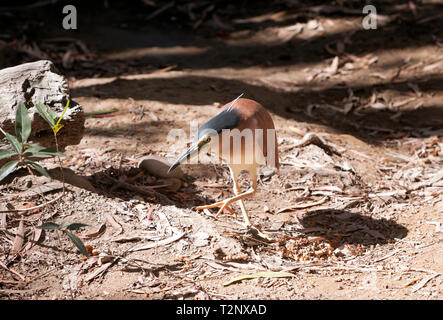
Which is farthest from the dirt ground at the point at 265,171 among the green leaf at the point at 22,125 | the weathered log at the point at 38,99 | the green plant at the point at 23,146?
the green leaf at the point at 22,125

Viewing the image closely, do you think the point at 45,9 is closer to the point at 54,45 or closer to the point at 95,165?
the point at 54,45

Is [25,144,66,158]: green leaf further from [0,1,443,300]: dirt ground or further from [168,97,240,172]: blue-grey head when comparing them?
[168,97,240,172]: blue-grey head

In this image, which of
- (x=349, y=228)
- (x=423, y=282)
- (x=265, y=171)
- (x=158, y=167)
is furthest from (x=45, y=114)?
(x=423, y=282)

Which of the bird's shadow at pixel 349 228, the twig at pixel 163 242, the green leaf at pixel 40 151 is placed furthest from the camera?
the bird's shadow at pixel 349 228

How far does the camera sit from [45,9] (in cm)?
1027

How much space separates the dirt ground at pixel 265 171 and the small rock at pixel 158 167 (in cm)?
9

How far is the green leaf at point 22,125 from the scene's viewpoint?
3256mm

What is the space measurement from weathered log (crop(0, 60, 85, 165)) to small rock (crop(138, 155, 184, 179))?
0.83m

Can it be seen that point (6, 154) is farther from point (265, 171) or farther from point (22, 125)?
point (265, 171)

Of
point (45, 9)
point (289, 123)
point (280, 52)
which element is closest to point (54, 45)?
point (45, 9)

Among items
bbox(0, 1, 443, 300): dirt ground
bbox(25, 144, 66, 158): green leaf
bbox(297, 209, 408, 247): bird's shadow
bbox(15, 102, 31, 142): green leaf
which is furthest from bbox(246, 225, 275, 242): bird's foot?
bbox(15, 102, 31, 142): green leaf

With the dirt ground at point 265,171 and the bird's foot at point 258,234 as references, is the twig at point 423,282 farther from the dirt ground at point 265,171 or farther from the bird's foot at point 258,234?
the bird's foot at point 258,234

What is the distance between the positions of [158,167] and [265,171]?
111 centimetres

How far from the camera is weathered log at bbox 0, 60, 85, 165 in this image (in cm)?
385
